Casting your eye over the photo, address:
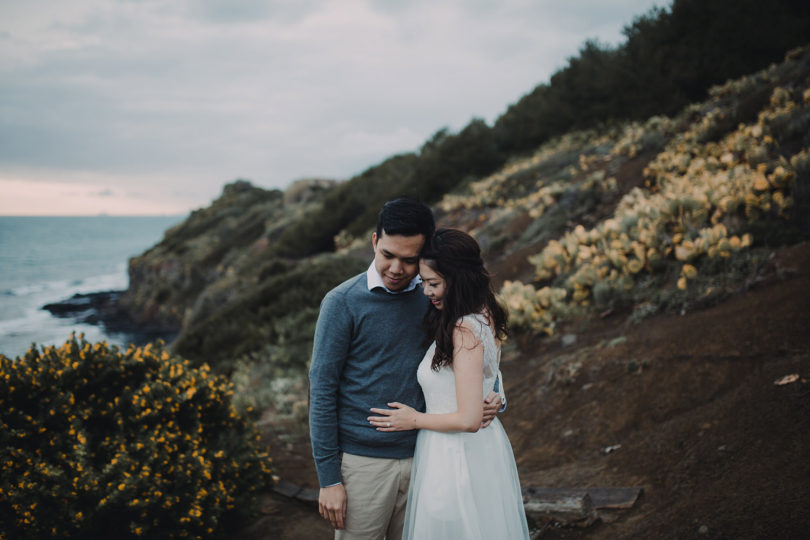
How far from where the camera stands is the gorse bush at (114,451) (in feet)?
9.85

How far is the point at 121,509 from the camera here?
3145mm

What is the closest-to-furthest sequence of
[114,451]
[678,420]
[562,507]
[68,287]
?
[562,507]
[114,451]
[678,420]
[68,287]

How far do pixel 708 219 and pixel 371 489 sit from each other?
532 cm

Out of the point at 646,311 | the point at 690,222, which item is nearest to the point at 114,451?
the point at 646,311

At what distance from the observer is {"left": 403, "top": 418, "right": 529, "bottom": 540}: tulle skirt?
2.10m

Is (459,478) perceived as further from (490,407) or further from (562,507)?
(562,507)

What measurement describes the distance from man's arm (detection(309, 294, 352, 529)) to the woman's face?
0.36m

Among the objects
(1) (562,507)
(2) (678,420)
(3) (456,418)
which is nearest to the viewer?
(3) (456,418)

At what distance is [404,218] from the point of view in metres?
2.14

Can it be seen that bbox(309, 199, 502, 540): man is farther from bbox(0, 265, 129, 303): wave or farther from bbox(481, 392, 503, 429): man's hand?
bbox(0, 265, 129, 303): wave

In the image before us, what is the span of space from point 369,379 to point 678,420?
8.54ft

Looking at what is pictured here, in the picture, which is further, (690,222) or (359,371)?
(690,222)

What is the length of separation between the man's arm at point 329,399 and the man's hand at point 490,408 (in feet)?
2.13

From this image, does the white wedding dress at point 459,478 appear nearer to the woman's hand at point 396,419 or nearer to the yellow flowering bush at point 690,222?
the woman's hand at point 396,419
